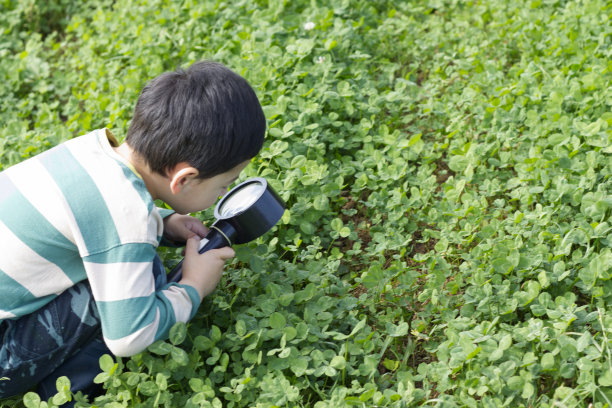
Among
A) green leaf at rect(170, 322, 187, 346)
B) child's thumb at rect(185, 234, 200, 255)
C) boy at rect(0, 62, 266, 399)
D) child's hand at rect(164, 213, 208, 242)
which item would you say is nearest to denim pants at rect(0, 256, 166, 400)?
boy at rect(0, 62, 266, 399)

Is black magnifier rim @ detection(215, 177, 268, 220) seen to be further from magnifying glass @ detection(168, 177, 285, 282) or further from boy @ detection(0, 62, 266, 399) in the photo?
boy @ detection(0, 62, 266, 399)

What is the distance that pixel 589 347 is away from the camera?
217 centimetres

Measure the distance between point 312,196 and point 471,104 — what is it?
1.04m

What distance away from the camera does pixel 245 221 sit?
2.46 metres

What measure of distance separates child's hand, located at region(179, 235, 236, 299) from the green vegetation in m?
0.15

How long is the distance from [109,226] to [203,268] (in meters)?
0.41

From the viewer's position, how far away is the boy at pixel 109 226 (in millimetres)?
2078

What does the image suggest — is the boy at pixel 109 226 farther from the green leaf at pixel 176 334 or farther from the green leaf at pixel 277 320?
the green leaf at pixel 277 320

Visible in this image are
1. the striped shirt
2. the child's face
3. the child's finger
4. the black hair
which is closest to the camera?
the striped shirt

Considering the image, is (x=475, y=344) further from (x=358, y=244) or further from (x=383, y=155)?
(x=383, y=155)

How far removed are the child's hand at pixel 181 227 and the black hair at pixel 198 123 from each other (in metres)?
0.42

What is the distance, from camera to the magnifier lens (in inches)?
97.0

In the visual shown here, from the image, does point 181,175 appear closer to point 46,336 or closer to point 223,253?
point 223,253

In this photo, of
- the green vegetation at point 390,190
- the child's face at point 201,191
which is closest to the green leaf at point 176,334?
the green vegetation at point 390,190
